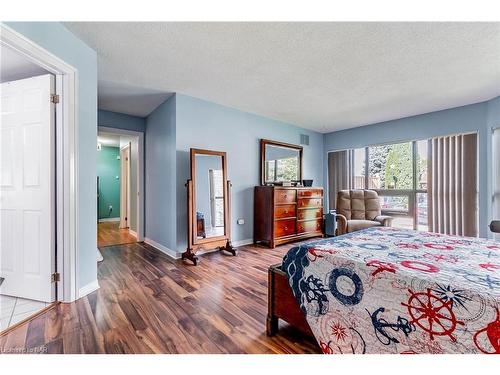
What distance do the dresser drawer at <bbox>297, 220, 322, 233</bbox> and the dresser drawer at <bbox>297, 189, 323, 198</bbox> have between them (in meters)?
0.49

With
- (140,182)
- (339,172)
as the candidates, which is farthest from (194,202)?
(339,172)

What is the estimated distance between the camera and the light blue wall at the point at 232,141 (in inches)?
133

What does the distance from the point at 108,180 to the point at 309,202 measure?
576cm

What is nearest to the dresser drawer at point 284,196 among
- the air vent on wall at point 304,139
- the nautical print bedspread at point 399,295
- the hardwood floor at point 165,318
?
the hardwood floor at point 165,318

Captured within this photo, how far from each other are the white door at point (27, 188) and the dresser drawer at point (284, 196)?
2865mm

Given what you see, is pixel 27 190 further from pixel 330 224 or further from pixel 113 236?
pixel 330 224

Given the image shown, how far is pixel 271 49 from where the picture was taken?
2209 millimetres

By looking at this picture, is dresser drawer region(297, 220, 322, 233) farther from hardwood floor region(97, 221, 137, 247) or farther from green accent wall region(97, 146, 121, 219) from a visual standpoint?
green accent wall region(97, 146, 121, 219)

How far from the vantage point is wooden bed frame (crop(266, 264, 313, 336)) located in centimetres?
146

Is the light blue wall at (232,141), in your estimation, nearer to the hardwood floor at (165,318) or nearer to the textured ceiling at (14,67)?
the hardwood floor at (165,318)

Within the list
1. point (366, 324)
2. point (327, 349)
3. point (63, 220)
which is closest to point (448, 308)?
point (366, 324)
